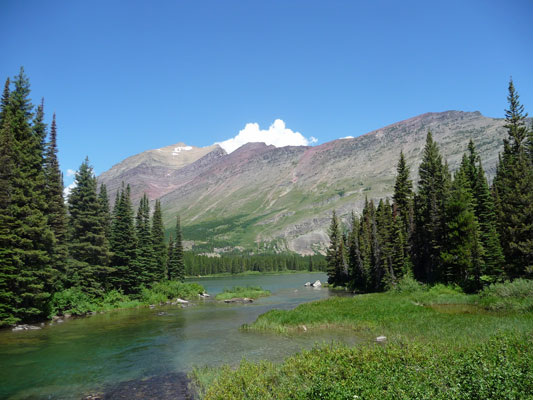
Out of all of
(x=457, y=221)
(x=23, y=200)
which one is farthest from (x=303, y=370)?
(x=457, y=221)

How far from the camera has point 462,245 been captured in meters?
50.7

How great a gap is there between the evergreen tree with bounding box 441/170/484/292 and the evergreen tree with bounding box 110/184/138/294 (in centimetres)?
5617

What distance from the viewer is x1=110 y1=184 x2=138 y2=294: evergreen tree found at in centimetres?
6544

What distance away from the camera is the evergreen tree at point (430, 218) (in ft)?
195

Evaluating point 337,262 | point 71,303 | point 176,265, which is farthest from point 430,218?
point 176,265

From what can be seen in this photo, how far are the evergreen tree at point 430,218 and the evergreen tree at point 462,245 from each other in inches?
A: 142

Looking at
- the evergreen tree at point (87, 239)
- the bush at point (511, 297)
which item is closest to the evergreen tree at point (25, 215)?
the evergreen tree at point (87, 239)

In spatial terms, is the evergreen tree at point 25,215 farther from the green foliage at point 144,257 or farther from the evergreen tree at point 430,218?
the evergreen tree at point 430,218

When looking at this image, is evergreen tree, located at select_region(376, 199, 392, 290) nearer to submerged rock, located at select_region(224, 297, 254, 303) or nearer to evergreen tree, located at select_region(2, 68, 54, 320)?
submerged rock, located at select_region(224, 297, 254, 303)

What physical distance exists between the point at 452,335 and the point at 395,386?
1462 cm

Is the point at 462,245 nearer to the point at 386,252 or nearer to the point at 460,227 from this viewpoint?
the point at 460,227

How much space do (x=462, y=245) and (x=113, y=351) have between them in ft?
157

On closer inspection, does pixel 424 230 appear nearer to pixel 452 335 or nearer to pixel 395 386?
pixel 452 335

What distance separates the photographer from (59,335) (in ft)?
115
